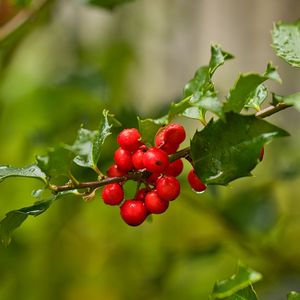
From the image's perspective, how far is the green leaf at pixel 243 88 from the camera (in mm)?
436

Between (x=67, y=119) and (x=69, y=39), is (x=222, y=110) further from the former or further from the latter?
(x=69, y=39)

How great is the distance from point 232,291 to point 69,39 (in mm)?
1791

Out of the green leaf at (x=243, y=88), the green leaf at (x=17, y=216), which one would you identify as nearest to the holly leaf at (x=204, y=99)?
the green leaf at (x=243, y=88)

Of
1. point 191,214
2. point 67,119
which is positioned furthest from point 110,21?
point 67,119

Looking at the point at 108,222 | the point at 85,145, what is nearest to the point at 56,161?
the point at 85,145

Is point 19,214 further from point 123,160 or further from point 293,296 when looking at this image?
point 293,296

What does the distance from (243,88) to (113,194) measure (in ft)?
0.42

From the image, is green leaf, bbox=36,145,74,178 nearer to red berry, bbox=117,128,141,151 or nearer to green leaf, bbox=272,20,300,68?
red berry, bbox=117,128,141,151

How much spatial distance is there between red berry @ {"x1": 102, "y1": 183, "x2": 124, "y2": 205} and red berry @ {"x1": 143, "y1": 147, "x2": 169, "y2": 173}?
4 cm

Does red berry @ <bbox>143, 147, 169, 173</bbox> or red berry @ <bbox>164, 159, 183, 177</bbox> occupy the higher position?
red berry @ <bbox>143, 147, 169, 173</bbox>

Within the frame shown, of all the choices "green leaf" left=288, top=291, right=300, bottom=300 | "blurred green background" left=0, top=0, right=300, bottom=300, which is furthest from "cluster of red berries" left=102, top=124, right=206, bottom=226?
"blurred green background" left=0, top=0, right=300, bottom=300

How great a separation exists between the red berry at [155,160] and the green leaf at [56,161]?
0.06m

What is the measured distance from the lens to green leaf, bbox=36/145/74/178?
18.4 inches

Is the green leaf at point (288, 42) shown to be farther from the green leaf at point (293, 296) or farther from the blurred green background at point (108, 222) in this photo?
the blurred green background at point (108, 222)
